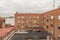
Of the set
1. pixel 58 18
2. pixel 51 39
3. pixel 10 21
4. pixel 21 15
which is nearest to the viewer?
pixel 58 18

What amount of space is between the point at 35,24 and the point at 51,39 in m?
17.8

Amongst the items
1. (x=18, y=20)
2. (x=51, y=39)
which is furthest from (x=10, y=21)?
(x=51, y=39)

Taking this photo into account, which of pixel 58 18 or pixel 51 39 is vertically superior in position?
pixel 58 18

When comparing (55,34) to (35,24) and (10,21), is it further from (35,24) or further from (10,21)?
(10,21)

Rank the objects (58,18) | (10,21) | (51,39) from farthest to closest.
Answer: (10,21)
(51,39)
(58,18)

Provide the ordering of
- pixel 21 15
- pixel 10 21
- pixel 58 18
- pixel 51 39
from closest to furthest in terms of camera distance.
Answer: pixel 58 18 < pixel 51 39 < pixel 21 15 < pixel 10 21

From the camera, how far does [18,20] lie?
4103cm

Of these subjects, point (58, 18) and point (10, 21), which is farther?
point (10, 21)

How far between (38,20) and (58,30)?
19.6 meters

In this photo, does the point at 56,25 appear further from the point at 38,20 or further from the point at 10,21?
the point at 10,21

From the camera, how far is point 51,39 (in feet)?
77.8

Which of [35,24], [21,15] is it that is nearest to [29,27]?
[35,24]

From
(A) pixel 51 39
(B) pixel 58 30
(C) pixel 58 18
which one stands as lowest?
(A) pixel 51 39

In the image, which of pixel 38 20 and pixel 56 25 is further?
pixel 38 20
